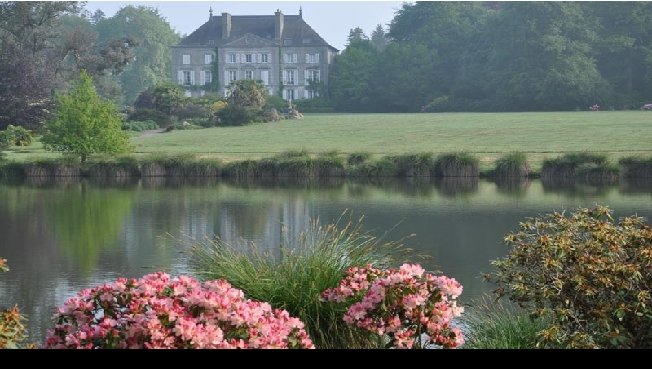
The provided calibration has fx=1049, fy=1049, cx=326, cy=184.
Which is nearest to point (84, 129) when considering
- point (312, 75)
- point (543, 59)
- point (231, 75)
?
point (543, 59)

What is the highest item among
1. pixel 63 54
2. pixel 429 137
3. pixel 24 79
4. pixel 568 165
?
pixel 63 54

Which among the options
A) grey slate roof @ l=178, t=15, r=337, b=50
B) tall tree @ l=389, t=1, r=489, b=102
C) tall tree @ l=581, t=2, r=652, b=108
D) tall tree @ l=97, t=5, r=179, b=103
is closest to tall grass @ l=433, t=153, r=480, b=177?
tall tree @ l=581, t=2, r=652, b=108

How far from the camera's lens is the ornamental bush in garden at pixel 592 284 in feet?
19.7

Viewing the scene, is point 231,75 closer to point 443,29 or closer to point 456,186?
point 443,29

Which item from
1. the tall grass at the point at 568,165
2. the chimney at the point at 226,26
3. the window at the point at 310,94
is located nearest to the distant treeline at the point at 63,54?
the chimney at the point at 226,26

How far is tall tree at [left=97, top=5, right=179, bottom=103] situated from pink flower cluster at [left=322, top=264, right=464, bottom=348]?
78.1 m

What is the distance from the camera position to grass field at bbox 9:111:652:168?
38344 millimetres

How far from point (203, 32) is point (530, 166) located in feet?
162

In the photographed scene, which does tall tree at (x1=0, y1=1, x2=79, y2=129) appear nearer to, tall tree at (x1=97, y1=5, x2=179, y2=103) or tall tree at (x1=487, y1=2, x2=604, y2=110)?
tall tree at (x1=487, y1=2, x2=604, y2=110)

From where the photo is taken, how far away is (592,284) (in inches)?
243

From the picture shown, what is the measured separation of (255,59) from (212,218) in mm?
55701

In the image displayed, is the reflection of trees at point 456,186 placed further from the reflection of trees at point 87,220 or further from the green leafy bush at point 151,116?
the green leafy bush at point 151,116

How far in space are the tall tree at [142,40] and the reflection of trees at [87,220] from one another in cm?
5369

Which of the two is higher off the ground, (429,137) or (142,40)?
(142,40)
